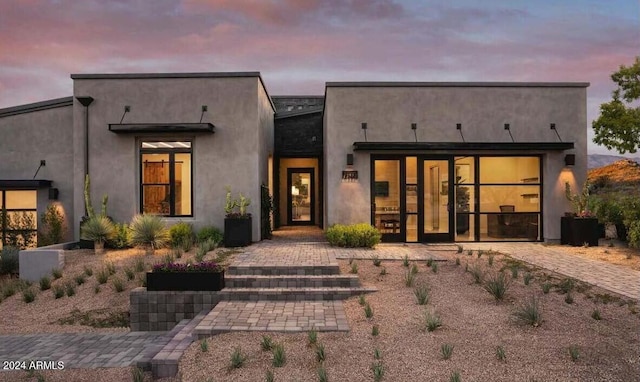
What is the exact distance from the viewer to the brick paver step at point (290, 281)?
6.59 meters

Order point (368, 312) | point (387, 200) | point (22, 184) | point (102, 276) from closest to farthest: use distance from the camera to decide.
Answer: point (368, 312) → point (102, 276) → point (22, 184) → point (387, 200)

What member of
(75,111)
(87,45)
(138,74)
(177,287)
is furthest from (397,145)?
(87,45)

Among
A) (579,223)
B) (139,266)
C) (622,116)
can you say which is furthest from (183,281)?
(622,116)

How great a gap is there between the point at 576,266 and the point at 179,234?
913cm

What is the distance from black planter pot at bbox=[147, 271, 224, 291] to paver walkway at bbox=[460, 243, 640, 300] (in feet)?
20.5

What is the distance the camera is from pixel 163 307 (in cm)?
618

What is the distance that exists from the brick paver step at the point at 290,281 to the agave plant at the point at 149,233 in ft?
12.1

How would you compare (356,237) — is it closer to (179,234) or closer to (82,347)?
(179,234)

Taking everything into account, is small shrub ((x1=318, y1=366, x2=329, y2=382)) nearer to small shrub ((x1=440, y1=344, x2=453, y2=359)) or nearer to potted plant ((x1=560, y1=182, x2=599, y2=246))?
small shrub ((x1=440, y1=344, x2=453, y2=359))

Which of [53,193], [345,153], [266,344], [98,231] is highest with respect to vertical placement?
[345,153]

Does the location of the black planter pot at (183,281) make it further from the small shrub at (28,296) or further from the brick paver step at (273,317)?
the small shrub at (28,296)

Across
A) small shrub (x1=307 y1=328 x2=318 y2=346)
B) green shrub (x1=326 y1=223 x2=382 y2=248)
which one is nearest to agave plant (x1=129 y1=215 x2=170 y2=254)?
green shrub (x1=326 y1=223 x2=382 y2=248)

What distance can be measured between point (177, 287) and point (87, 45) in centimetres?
1088

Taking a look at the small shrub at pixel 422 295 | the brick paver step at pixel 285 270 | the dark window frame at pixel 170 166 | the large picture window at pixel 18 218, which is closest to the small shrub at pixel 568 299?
the small shrub at pixel 422 295
